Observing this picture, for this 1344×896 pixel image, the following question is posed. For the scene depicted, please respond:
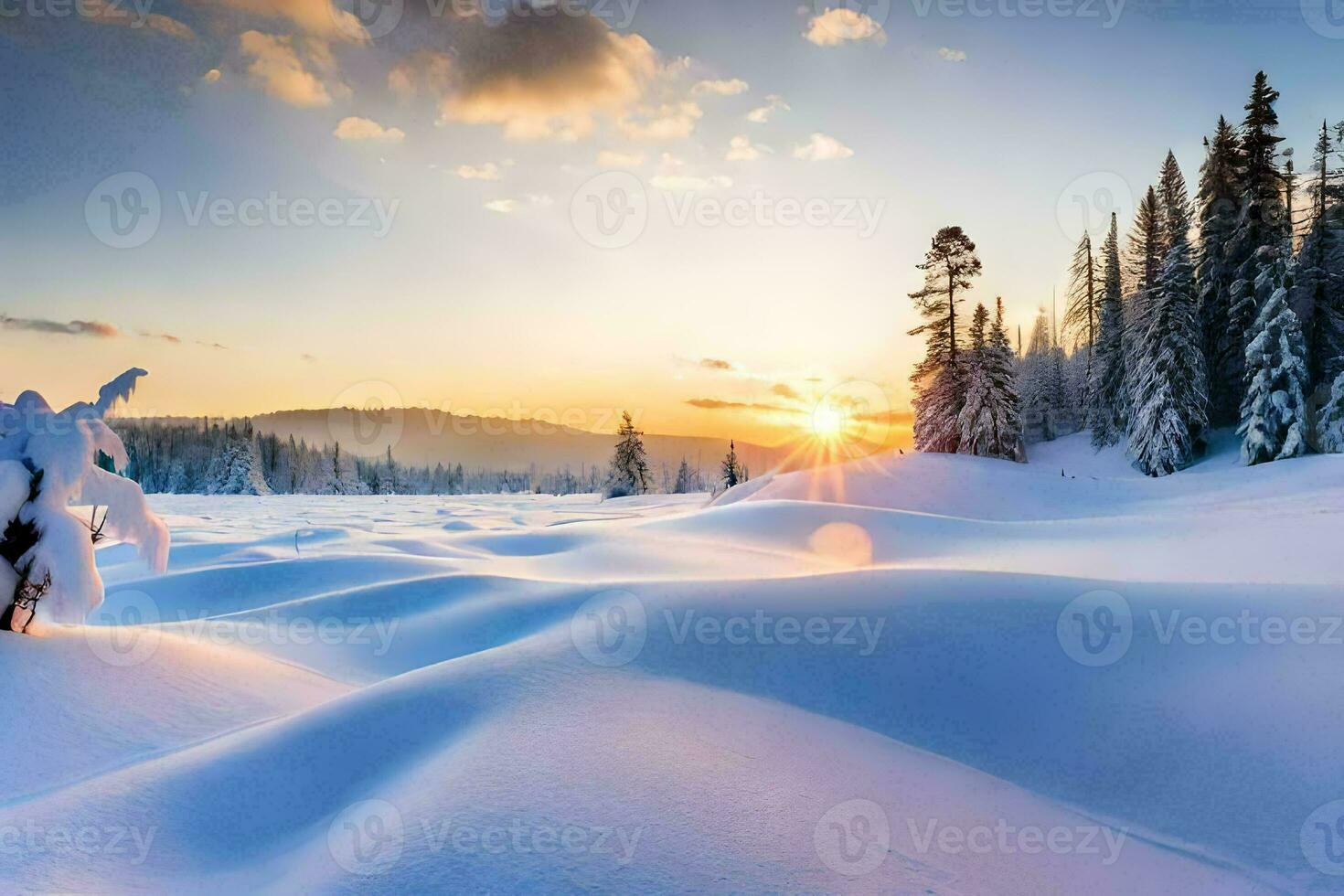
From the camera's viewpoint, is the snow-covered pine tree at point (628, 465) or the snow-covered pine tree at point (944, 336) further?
the snow-covered pine tree at point (628, 465)

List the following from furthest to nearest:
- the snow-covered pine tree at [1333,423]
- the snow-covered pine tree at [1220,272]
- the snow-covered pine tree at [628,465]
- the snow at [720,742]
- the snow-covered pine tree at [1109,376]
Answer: the snow-covered pine tree at [628,465] < the snow-covered pine tree at [1109,376] < the snow-covered pine tree at [1220,272] < the snow-covered pine tree at [1333,423] < the snow at [720,742]

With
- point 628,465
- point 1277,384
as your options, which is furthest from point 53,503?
point 628,465

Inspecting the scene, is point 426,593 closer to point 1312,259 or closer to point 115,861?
point 115,861

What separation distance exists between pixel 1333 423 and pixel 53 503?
111ft

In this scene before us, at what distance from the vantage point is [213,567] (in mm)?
11781

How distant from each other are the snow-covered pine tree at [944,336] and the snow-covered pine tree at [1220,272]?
10.7 meters

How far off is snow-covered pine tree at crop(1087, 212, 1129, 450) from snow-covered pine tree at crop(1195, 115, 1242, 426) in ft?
13.3

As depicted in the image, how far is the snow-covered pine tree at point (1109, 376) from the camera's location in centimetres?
3294

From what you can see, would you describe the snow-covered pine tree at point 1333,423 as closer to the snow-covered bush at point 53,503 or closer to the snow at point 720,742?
the snow at point 720,742

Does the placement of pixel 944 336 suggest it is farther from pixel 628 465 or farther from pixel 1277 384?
pixel 628 465

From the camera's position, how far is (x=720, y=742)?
3.98m

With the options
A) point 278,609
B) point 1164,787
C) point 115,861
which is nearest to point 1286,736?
point 1164,787

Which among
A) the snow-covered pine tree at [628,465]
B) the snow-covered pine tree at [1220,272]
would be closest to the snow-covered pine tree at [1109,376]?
the snow-covered pine tree at [1220,272]

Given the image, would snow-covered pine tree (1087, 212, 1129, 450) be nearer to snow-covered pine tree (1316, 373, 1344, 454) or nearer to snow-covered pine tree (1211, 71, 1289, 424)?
snow-covered pine tree (1211, 71, 1289, 424)
